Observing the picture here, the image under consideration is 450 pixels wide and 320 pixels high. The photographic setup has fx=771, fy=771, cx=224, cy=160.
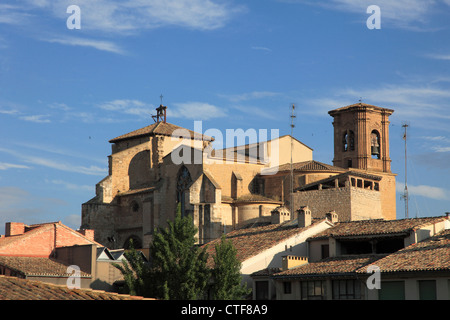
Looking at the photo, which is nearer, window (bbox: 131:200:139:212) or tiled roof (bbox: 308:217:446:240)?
tiled roof (bbox: 308:217:446:240)

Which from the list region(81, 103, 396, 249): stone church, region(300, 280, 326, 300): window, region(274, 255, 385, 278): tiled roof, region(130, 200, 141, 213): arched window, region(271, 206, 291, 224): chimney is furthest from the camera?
region(130, 200, 141, 213): arched window

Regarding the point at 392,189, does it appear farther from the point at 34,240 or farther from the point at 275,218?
the point at 34,240

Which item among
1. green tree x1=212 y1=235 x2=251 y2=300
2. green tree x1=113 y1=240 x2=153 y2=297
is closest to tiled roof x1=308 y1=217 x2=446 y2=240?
green tree x1=212 y1=235 x2=251 y2=300

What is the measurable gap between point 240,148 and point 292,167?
691 cm

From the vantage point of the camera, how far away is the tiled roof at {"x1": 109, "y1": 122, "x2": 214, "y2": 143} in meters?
54.3

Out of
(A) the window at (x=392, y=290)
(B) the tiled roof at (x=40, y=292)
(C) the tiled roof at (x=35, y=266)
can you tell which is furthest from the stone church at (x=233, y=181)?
(B) the tiled roof at (x=40, y=292)

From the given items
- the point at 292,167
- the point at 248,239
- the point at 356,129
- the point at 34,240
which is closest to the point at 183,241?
the point at 248,239

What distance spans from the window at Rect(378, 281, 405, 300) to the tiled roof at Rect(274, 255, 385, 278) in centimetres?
144

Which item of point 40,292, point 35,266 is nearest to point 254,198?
point 35,266

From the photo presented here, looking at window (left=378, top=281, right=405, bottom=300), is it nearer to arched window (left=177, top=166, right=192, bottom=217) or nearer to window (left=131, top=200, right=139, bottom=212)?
arched window (left=177, top=166, right=192, bottom=217)

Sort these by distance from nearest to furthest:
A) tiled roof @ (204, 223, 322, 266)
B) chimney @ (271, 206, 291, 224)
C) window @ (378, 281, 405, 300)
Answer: window @ (378, 281, 405, 300), tiled roof @ (204, 223, 322, 266), chimney @ (271, 206, 291, 224)

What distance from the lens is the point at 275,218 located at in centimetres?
4056

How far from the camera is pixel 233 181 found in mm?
48469

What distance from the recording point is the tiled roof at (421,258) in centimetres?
2666
